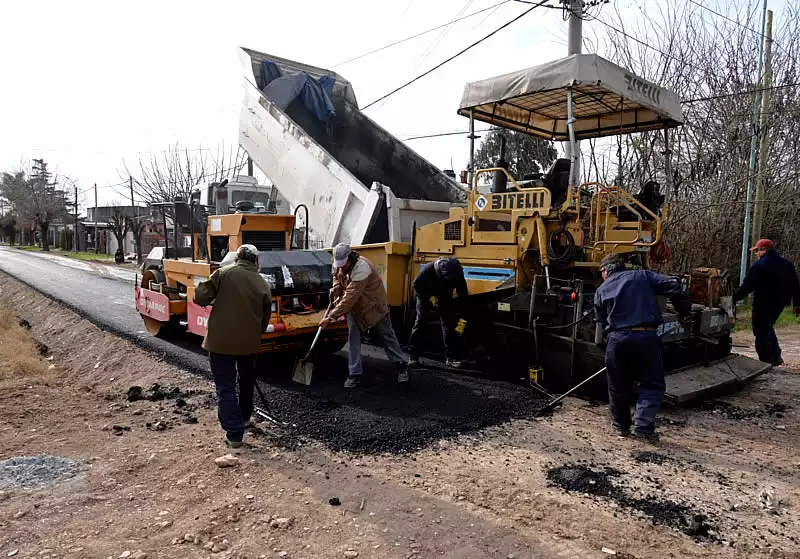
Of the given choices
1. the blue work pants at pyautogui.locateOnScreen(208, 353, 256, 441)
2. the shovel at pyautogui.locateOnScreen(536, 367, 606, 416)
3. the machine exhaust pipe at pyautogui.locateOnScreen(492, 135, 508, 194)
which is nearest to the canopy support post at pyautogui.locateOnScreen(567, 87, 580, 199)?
the machine exhaust pipe at pyautogui.locateOnScreen(492, 135, 508, 194)

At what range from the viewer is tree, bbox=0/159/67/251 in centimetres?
4278

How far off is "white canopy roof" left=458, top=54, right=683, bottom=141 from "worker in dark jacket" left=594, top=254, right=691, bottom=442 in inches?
88.6

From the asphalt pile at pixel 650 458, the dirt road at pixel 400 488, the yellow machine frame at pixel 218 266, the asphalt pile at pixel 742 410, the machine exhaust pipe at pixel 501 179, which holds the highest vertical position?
the machine exhaust pipe at pixel 501 179

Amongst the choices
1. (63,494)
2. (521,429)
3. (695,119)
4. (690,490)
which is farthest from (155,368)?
(695,119)

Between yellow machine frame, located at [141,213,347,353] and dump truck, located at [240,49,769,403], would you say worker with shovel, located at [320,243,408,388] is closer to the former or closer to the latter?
yellow machine frame, located at [141,213,347,353]

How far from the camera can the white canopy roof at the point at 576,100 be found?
18.6 ft

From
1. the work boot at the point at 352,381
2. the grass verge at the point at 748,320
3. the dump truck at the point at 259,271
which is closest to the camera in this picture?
the work boot at the point at 352,381

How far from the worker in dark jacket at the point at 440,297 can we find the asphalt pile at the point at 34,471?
333 cm

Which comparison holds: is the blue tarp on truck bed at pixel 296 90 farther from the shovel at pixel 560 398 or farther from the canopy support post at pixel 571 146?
the shovel at pixel 560 398

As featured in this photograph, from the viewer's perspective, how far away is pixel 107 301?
12609 mm

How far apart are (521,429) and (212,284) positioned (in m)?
2.58

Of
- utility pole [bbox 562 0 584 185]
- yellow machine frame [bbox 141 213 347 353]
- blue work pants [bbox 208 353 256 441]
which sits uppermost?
utility pole [bbox 562 0 584 185]

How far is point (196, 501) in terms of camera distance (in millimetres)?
3258

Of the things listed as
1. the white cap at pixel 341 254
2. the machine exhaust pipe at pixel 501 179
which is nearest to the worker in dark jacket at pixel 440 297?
the machine exhaust pipe at pixel 501 179
